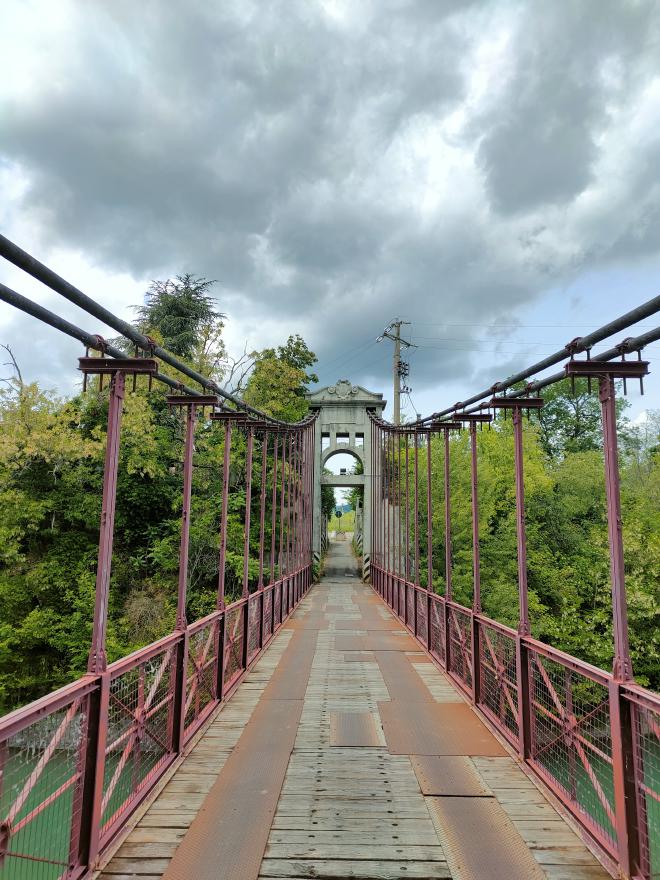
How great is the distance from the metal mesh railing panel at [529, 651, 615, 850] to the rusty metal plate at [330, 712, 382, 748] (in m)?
Result: 1.23

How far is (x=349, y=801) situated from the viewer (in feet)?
10.4

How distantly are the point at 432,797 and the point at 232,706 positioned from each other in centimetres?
246

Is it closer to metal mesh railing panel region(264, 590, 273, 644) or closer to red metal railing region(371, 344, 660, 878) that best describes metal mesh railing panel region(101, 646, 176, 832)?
red metal railing region(371, 344, 660, 878)

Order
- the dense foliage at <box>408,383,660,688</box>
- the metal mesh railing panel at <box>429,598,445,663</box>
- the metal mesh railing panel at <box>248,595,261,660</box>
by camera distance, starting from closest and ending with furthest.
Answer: the metal mesh railing panel at <box>248,595,261,660</box> < the metal mesh railing panel at <box>429,598,445,663</box> < the dense foliage at <box>408,383,660,688</box>

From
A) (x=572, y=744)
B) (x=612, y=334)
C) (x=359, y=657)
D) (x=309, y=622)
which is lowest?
(x=309, y=622)

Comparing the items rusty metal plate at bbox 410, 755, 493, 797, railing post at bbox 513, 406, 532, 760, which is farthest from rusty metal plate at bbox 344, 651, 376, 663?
railing post at bbox 513, 406, 532, 760

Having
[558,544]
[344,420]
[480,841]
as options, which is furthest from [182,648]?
[344,420]

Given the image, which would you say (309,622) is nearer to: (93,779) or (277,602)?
(277,602)

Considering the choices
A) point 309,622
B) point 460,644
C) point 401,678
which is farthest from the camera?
point 309,622

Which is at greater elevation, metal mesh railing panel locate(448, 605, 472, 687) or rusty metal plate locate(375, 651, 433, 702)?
metal mesh railing panel locate(448, 605, 472, 687)

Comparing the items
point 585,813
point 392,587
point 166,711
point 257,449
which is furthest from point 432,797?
point 257,449

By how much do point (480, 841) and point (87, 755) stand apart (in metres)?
1.94

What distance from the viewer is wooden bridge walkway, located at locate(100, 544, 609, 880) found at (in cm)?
251

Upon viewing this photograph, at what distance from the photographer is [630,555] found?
48.0 feet
